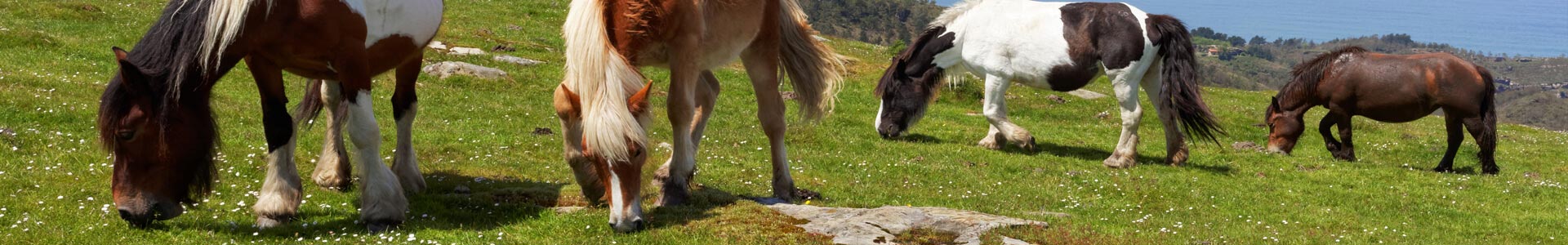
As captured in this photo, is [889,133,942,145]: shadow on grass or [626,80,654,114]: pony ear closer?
[626,80,654,114]: pony ear

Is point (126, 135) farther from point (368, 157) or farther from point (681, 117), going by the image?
point (681, 117)

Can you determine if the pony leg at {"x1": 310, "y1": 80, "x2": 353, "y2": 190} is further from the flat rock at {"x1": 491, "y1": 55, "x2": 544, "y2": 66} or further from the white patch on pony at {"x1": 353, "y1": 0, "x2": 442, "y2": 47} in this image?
the flat rock at {"x1": 491, "y1": 55, "x2": 544, "y2": 66}

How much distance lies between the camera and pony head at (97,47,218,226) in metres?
6.41

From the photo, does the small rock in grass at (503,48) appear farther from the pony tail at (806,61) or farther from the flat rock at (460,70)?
the pony tail at (806,61)

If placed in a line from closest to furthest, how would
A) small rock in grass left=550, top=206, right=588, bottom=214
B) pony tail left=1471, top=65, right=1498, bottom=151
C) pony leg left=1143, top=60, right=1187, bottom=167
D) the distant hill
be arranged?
small rock in grass left=550, top=206, right=588, bottom=214 → pony leg left=1143, top=60, right=1187, bottom=167 → pony tail left=1471, top=65, right=1498, bottom=151 → the distant hill

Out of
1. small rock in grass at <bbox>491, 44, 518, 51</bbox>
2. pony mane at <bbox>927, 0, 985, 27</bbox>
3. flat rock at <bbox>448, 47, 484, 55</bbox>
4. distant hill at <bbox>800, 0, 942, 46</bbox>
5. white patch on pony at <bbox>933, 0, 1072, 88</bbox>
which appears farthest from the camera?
distant hill at <bbox>800, 0, 942, 46</bbox>

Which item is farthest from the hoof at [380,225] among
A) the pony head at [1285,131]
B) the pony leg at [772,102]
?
the pony head at [1285,131]

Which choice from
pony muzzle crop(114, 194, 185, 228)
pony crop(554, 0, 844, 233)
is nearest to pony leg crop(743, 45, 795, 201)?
pony crop(554, 0, 844, 233)

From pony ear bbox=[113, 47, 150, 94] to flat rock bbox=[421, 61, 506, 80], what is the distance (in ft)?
40.0

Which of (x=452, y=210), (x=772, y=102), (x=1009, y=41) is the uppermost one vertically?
(x=772, y=102)

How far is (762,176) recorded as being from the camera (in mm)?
11227

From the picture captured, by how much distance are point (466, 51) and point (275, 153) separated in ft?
50.2

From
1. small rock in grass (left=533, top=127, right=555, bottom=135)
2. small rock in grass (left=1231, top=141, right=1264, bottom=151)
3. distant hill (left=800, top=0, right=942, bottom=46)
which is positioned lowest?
distant hill (left=800, top=0, right=942, bottom=46)

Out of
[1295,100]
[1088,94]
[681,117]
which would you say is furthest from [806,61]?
[1088,94]
